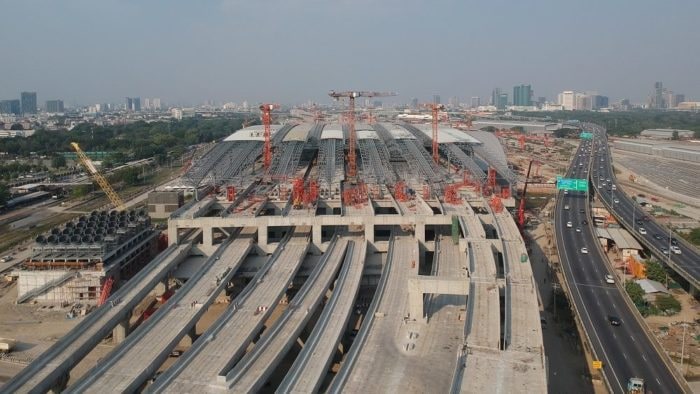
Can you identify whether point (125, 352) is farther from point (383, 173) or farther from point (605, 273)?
point (383, 173)

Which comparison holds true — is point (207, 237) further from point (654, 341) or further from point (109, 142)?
point (109, 142)

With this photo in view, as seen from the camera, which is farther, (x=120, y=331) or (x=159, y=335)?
(x=120, y=331)

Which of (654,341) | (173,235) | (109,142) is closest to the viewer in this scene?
(654,341)

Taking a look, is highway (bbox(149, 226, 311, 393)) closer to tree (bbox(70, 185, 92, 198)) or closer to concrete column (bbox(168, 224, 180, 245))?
concrete column (bbox(168, 224, 180, 245))

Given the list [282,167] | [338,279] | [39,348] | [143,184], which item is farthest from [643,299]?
[143,184]

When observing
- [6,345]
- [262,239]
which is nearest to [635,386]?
[262,239]

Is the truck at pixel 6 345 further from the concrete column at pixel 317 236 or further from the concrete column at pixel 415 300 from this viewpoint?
the concrete column at pixel 415 300
